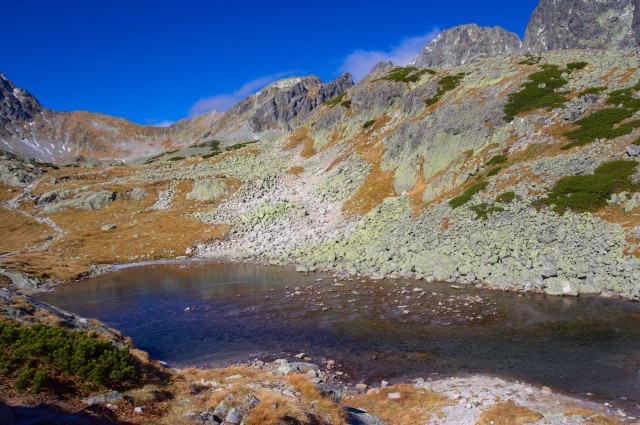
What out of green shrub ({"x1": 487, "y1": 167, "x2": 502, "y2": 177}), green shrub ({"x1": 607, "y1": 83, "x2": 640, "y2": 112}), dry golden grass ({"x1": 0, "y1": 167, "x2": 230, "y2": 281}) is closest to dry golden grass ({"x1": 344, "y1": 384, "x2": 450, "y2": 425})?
green shrub ({"x1": 487, "y1": 167, "x2": 502, "y2": 177})

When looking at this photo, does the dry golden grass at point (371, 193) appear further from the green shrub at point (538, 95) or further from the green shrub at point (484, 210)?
the green shrub at point (538, 95)

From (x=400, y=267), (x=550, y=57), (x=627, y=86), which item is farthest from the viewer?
(x=550, y=57)

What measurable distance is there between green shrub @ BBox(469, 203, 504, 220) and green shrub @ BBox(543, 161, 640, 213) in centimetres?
458

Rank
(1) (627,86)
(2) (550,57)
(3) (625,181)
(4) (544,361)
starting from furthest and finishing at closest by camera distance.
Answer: (2) (550,57), (1) (627,86), (3) (625,181), (4) (544,361)

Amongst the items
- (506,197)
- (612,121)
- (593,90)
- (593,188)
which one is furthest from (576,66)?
(506,197)

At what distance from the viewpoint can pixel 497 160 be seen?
157ft

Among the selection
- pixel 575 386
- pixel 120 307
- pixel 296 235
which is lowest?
pixel 575 386

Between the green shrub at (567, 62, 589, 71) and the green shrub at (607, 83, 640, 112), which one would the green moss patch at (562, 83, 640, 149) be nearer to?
the green shrub at (607, 83, 640, 112)

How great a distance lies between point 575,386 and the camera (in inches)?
656

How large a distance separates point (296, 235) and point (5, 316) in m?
37.5

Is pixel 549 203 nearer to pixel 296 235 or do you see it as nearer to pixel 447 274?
pixel 447 274

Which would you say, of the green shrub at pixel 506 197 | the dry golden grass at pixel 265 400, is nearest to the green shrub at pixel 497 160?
the green shrub at pixel 506 197

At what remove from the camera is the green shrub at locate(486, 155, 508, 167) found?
1859 inches

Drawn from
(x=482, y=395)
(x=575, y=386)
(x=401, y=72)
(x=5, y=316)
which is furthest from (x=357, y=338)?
(x=401, y=72)
